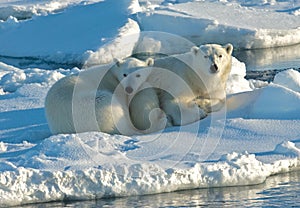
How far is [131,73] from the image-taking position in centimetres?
698

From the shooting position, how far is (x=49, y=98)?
22.4 feet

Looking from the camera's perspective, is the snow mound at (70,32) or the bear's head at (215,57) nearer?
the bear's head at (215,57)

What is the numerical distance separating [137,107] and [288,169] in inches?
61.1

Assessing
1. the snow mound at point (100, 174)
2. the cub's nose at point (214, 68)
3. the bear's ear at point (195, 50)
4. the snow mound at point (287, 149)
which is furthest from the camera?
the bear's ear at point (195, 50)

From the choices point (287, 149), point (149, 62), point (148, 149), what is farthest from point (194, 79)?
point (287, 149)

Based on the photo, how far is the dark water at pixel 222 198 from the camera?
5219 millimetres

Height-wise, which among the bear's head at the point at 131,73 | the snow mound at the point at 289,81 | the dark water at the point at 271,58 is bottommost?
the dark water at the point at 271,58

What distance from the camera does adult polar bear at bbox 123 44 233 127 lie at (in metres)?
7.02

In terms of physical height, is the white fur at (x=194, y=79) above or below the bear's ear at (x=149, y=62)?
below

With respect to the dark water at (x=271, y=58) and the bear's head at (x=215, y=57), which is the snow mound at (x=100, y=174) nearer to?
the bear's head at (x=215, y=57)

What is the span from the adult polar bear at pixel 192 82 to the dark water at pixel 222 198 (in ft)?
4.82

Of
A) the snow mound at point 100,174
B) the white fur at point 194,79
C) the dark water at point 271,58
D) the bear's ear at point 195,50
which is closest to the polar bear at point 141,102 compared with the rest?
the white fur at point 194,79

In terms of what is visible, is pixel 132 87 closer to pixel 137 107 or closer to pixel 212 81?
pixel 137 107

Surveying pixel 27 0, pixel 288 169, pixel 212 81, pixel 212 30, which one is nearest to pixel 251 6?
pixel 212 30
